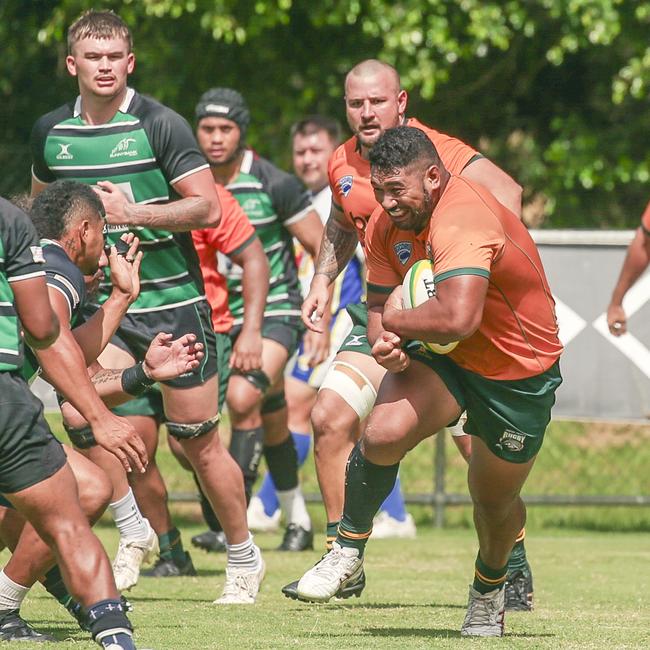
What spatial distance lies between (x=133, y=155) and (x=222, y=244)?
162 centimetres

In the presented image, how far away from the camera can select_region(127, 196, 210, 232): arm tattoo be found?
658 centimetres

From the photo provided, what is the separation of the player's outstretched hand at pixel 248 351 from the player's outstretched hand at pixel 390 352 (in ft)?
8.44

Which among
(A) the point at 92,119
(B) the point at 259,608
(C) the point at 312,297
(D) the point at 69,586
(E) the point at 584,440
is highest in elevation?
(A) the point at 92,119

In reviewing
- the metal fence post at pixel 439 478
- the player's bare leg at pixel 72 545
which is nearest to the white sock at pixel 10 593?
the player's bare leg at pixel 72 545

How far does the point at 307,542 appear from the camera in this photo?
30.4ft

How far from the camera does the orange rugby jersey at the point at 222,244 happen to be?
27.2ft

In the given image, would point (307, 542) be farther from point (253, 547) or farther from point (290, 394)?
point (253, 547)

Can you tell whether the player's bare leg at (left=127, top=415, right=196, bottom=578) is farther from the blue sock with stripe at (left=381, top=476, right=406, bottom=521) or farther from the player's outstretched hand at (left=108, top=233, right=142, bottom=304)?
the blue sock with stripe at (left=381, top=476, right=406, bottom=521)

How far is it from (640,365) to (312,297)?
4233 millimetres

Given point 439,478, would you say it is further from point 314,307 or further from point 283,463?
point 314,307

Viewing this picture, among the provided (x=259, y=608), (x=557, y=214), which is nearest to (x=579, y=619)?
(x=259, y=608)

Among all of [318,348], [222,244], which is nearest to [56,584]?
[222,244]

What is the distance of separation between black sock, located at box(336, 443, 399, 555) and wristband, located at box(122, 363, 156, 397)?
2.90ft

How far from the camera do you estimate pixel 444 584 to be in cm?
770
